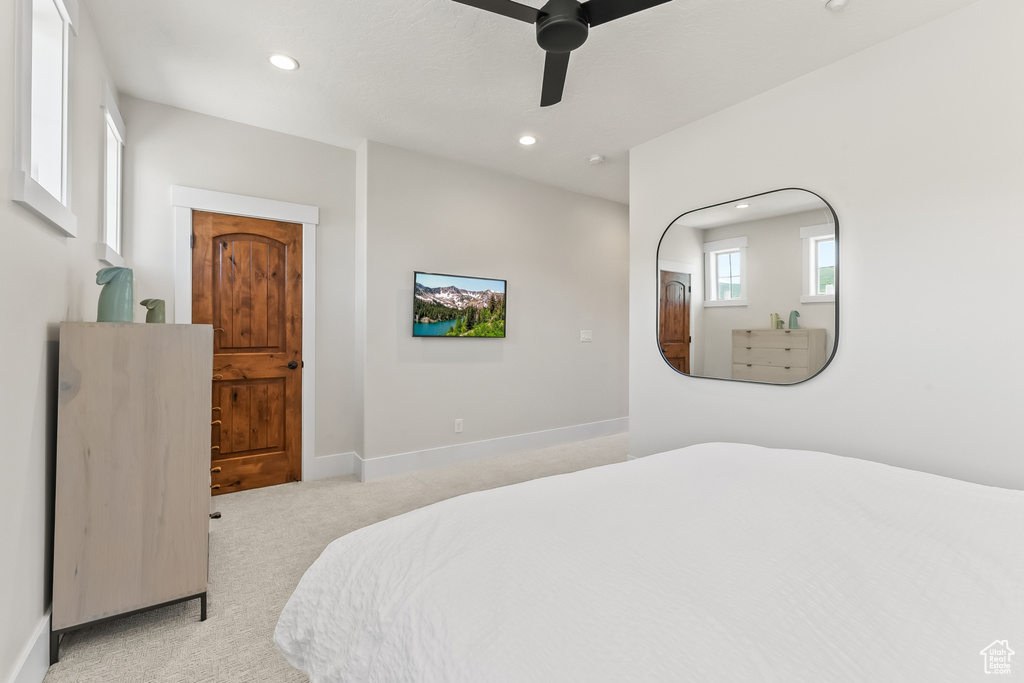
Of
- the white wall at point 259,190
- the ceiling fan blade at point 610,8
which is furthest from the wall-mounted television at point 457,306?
the ceiling fan blade at point 610,8

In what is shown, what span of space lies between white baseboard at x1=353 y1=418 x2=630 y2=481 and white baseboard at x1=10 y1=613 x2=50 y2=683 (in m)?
1.99

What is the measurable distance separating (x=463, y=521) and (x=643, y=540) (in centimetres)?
39

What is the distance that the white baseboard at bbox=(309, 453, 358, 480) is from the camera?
3594 millimetres

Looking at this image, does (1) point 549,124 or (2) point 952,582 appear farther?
(1) point 549,124

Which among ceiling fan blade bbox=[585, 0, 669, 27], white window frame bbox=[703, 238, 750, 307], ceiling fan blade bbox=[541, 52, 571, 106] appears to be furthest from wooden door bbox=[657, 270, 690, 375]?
ceiling fan blade bbox=[585, 0, 669, 27]

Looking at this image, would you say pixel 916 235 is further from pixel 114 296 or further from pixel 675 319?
pixel 114 296

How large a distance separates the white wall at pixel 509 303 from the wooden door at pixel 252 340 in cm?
58

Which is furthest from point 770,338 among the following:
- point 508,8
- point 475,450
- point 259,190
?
point 259,190

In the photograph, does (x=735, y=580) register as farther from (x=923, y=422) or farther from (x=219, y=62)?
(x=219, y=62)

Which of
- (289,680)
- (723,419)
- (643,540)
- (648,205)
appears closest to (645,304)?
(648,205)

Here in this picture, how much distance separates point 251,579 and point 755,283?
3168 millimetres

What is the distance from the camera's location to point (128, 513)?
171 centimetres

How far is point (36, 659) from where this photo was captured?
1.49 m

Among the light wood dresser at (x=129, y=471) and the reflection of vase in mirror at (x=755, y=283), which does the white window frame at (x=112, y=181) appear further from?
the reflection of vase in mirror at (x=755, y=283)
